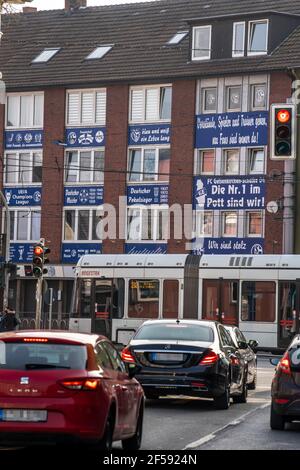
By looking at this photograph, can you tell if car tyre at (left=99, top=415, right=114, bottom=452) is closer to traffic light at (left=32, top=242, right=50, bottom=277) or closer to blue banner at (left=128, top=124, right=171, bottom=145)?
traffic light at (left=32, top=242, right=50, bottom=277)

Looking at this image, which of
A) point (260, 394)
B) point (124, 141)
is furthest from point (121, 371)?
point (124, 141)

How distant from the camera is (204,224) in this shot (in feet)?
200

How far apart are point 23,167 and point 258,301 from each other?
24452 millimetres

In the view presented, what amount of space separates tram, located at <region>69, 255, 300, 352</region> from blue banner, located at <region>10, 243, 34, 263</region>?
20.9 meters

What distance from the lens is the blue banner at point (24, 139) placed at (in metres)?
65.4

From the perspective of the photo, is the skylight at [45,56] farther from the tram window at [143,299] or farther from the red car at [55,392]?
the red car at [55,392]

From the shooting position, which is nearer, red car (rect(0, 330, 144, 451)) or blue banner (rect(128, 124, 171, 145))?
red car (rect(0, 330, 144, 451))

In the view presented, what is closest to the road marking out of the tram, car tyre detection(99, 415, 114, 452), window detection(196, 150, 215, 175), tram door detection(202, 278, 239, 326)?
car tyre detection(99, 415, 114, 452)

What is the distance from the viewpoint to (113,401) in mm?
13547

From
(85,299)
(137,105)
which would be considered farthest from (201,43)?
(85,299)

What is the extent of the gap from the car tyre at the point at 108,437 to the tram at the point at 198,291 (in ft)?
97.4

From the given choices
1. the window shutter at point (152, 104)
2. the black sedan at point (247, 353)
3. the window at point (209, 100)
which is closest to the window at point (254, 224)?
the window at point (209, 100)

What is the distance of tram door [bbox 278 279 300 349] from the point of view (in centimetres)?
4297

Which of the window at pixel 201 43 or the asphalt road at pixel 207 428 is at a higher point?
the window at pixel 201 43
